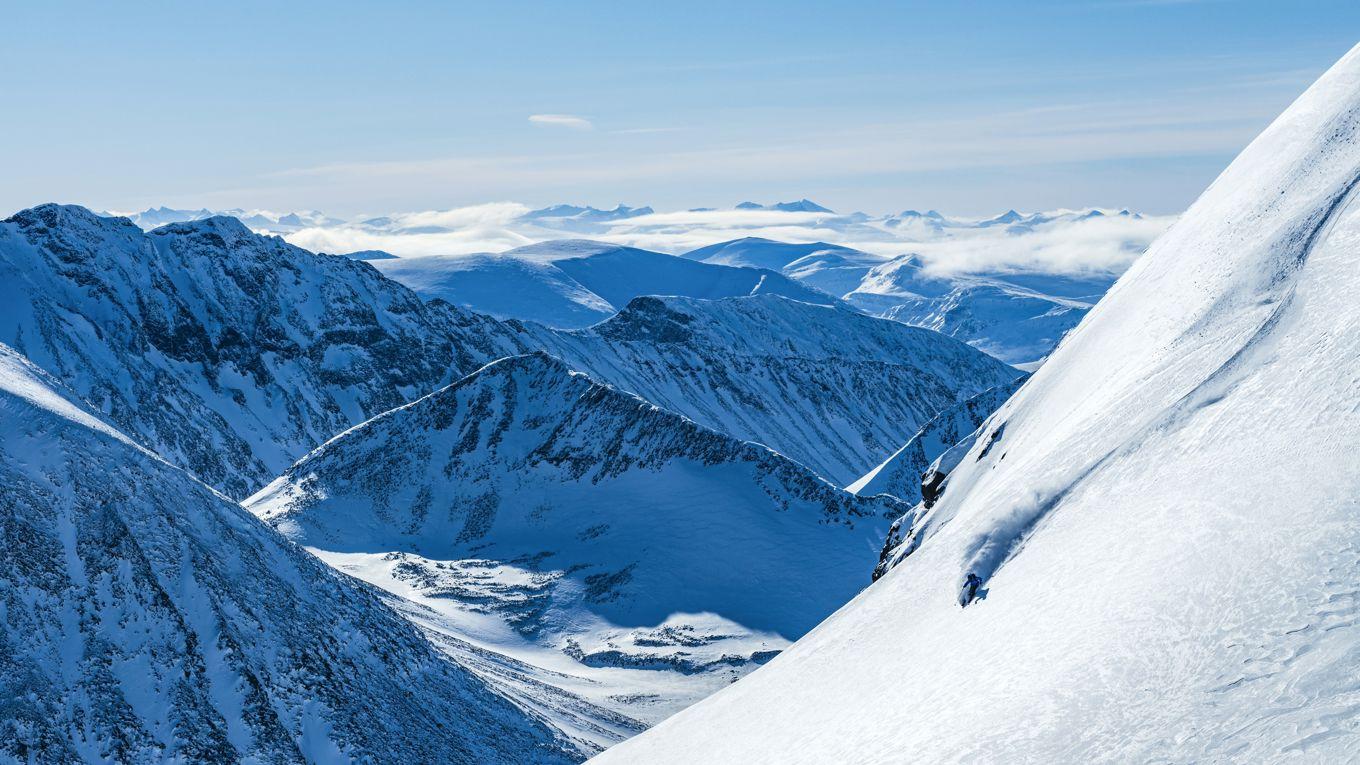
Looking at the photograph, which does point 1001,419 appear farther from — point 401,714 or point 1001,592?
point 401,714

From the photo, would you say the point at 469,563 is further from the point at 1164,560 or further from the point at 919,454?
the point at 1164,560

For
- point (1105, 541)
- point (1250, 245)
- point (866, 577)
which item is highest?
point (1250, 245)

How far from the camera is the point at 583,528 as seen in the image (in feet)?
404

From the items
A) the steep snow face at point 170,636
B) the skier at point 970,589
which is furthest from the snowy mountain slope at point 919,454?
the skier at point 970,589

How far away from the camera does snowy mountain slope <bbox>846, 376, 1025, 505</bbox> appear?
160 meters

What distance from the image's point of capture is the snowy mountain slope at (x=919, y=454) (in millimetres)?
159500

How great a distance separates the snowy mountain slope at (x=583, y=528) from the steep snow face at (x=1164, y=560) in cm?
6188

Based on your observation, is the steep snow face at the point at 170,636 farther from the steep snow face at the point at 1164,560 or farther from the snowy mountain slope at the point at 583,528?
the snowy mountain slope at the point at 583,528

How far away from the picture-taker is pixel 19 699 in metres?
50.7

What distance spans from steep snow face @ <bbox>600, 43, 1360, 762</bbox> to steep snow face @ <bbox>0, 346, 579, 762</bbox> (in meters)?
24.2

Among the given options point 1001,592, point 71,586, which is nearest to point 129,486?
point 71,586

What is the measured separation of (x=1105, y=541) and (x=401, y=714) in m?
49.2

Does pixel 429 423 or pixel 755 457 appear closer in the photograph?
pixel 755 457

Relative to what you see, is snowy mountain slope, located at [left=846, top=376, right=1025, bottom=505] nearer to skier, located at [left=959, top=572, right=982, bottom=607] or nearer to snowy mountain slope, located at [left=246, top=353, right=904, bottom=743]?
snowy mountain slope, located at [left=246, top=353, right=904, bottom=743]
